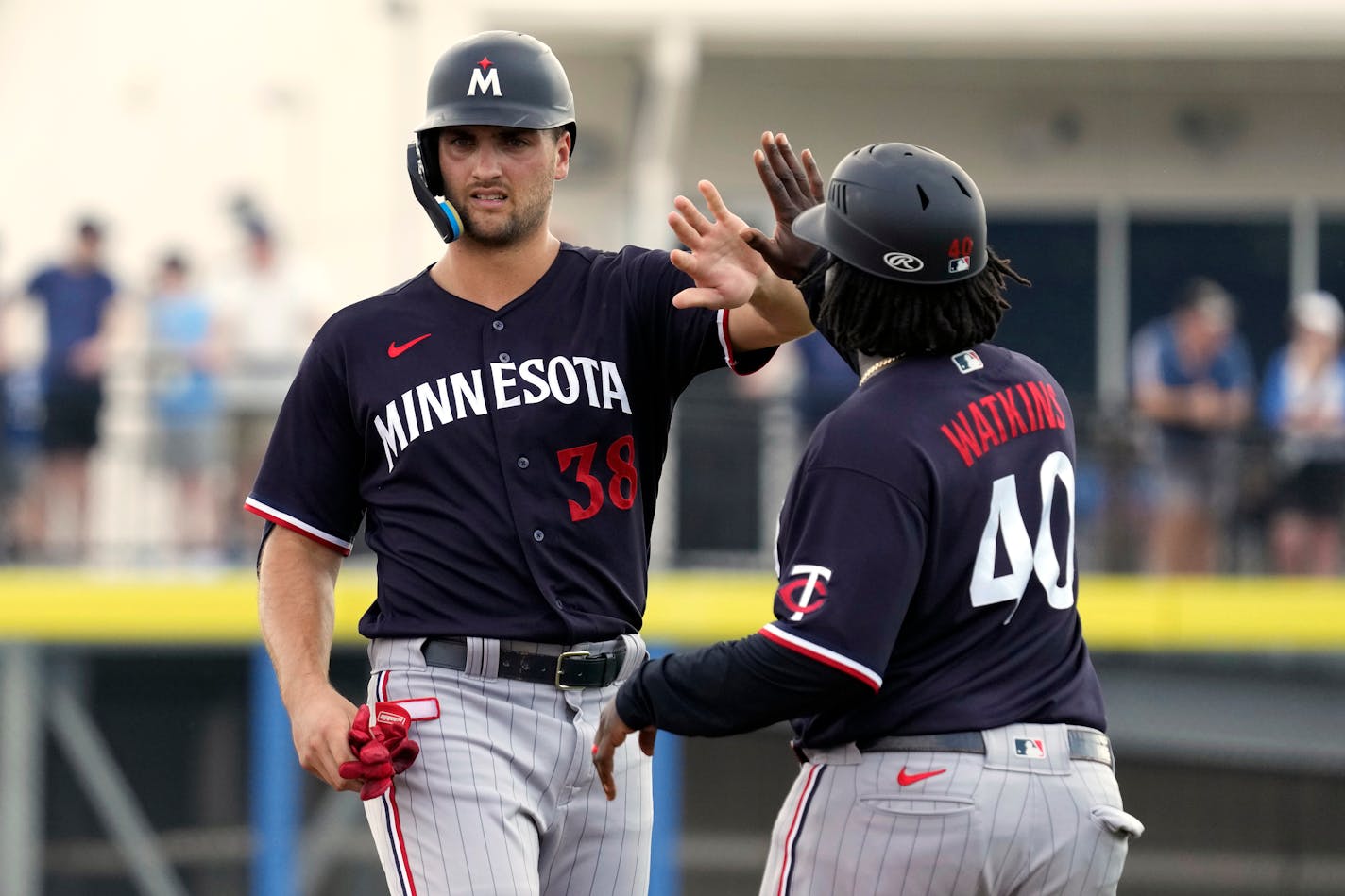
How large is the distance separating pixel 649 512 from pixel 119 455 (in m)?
6.92

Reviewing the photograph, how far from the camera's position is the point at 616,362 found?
3809mm

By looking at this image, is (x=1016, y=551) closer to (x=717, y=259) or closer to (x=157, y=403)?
(x=717, y=259)

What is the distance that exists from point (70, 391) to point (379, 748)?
6931mm

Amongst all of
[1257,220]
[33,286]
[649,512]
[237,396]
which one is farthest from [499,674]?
[1257,220]

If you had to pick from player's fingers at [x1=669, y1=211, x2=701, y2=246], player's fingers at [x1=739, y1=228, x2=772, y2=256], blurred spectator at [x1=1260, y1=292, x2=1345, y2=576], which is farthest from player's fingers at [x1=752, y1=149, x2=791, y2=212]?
blurred spectator at [x1=1260, y1=292, x2=1345, y2=576]

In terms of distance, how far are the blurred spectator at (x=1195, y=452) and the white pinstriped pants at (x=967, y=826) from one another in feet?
22.6

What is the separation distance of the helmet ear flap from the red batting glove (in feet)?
3.40

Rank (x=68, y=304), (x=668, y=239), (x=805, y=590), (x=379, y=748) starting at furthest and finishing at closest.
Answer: (x=668, y=239) → (x=68, y=304) → (x=379, y=748) → (x=805, y=590)

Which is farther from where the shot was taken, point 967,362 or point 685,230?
point 685,230

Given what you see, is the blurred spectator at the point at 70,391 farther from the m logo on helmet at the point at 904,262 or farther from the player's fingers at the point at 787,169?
the m logo on helmet at the point at 904,262

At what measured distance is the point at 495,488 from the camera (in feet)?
12.2

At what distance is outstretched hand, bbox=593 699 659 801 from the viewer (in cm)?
343

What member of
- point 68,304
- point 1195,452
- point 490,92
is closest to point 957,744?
point 490,92

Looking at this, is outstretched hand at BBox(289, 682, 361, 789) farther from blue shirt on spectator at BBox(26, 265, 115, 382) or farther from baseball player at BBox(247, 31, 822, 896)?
blue shirt on spectator at BBox(26, 265, 115, 382)
